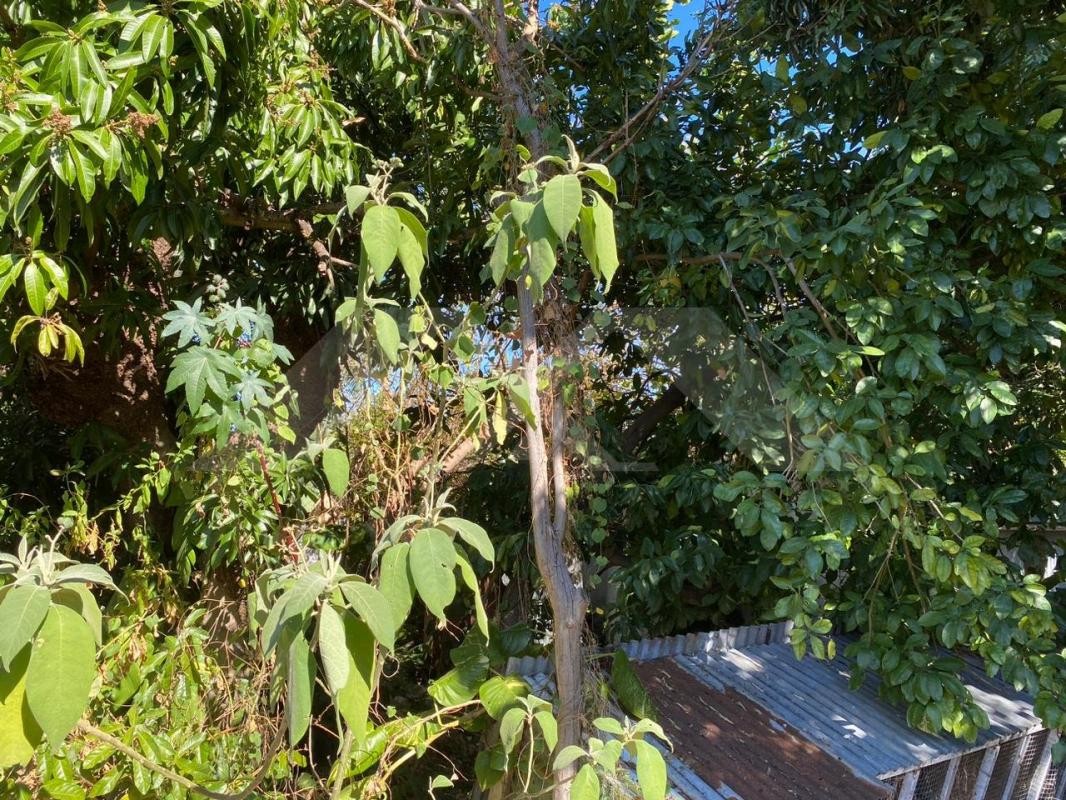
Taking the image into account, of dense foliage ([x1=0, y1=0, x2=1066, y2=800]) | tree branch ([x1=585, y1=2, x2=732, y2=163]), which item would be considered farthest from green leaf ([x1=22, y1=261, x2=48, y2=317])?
tree branch ([x1=585, y1=2, x2=732, y2=163])

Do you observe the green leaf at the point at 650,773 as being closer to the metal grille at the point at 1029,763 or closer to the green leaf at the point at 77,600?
the green leaf at the point at 77,600

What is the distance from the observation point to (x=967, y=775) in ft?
8.68

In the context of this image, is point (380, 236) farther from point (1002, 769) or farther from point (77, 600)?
point (1002, 769)

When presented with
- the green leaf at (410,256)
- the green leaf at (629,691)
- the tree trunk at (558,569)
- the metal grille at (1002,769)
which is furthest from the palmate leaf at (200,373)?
the metal grille at (1002,769)

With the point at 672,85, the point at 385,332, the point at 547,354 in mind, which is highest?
the point at 672,85

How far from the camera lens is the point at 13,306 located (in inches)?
105

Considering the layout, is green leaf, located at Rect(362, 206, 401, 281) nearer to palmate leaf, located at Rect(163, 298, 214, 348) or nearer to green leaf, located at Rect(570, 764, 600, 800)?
green leaf, located at Rect(570, 764, 600, 800)

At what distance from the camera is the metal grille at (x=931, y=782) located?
251 centimetres

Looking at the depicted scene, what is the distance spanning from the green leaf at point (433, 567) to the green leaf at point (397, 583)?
0.01 meters

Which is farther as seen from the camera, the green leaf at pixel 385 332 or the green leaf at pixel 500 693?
the green leaf at pixel 500 693

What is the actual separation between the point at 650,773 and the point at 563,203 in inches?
30.6

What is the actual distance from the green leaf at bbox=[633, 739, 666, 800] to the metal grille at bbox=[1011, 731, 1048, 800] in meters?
2.28

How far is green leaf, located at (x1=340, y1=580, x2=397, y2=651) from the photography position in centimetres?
87

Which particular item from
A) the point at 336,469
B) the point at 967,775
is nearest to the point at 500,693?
the point at 336,469
